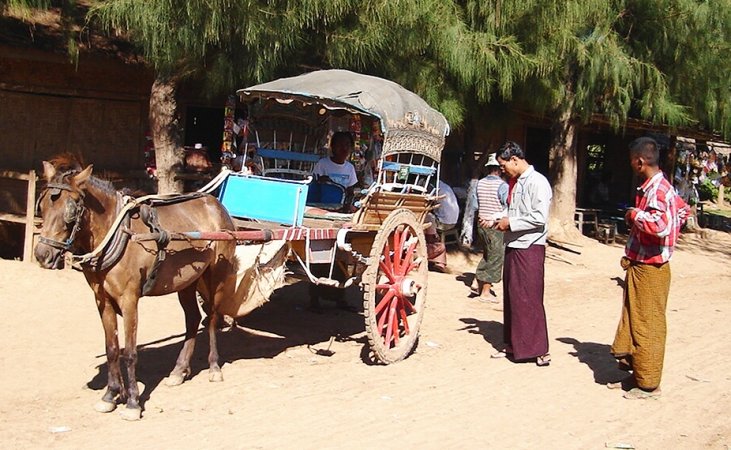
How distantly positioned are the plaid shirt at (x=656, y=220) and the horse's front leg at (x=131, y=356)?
12.7 ft

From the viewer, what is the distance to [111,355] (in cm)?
582

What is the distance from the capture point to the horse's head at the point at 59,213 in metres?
5.24

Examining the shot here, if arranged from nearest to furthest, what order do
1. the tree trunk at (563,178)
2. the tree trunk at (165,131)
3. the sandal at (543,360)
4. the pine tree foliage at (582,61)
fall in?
the sandal at (543,360) < the tree trunk at (165,131) < the pine tree foliage at (582,61) < the tree trunk at (563,178)

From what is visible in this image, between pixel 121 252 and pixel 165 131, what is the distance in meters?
5.59

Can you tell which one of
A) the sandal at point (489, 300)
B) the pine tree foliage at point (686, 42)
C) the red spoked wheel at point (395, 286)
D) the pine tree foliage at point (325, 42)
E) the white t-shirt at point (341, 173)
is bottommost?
the sandal at point (489, 300)

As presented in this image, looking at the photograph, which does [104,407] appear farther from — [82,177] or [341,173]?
[341,173]

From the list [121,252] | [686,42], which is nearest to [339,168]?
[121,252]

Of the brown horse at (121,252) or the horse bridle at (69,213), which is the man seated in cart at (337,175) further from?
the horse bridle at (69,213)

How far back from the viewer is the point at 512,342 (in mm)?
7707

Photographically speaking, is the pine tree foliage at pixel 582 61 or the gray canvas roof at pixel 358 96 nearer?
the gray canvas roof at pixel 358 96

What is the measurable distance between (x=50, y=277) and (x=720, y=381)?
730 centimetres

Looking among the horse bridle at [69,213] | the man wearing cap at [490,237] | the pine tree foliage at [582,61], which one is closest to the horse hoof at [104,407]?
the horse bridle at [69,213]

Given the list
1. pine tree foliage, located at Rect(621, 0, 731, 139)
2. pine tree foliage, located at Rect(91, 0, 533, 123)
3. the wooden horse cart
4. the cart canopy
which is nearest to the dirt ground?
the wooden horse cart

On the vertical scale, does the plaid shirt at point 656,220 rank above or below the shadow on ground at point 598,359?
above
